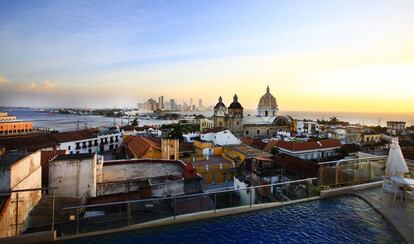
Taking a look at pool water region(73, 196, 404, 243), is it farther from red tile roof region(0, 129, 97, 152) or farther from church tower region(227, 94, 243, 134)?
church tower region(227, 94, 243, 134)

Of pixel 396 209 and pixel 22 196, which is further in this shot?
pixel 22 196

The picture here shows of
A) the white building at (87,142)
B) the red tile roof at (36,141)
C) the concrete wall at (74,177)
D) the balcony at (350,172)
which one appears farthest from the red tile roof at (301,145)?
→ the red tile roof at (36,141)

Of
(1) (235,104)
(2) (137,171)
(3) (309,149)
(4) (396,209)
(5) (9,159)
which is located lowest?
(3) (309,149)

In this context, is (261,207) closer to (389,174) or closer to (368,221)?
(368,221)

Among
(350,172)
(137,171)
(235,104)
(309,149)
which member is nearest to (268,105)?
(235,104)

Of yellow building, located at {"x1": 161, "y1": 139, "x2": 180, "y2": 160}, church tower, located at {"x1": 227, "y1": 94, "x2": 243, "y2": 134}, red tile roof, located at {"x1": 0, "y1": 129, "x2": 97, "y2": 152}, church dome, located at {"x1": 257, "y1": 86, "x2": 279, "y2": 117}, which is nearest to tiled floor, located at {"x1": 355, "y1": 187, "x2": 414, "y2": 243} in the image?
yellow building, located at {"x1": 161, "y1": 139, "x2": 180, "y2": 160}

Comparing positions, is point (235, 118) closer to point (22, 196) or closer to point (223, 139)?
point (223, 139)

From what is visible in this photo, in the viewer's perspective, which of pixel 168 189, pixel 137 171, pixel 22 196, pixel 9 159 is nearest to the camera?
pixel 22 196

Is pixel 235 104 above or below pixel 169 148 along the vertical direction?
above
